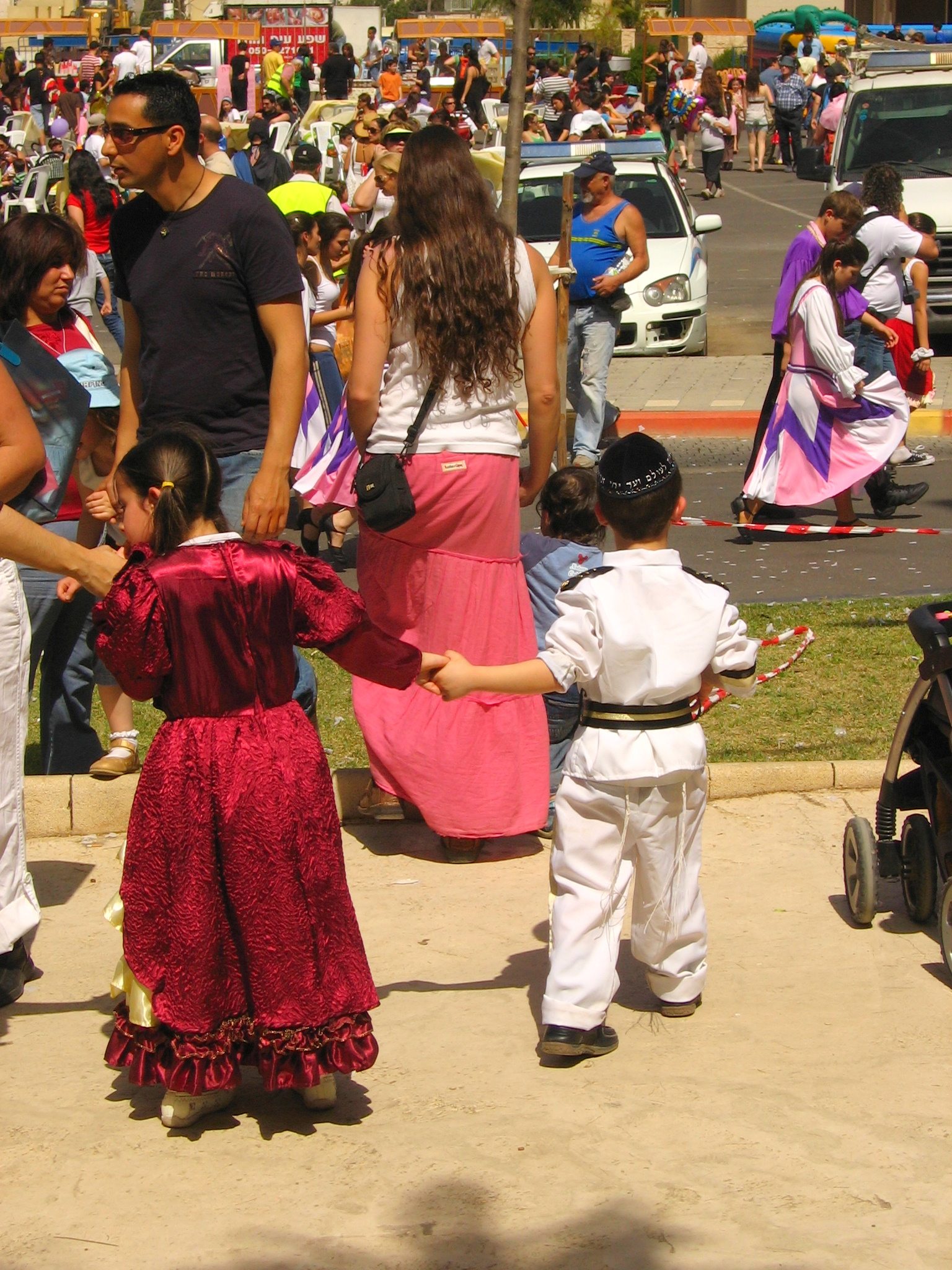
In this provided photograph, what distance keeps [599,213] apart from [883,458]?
3.16 meters

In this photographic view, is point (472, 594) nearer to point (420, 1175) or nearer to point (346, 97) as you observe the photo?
point (420, 1175)

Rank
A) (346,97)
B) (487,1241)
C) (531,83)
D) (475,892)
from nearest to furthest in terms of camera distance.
Answer: (487,1241), (475,892), (346,97), (531,83)

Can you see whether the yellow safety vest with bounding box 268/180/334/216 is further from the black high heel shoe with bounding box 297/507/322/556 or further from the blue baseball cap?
the blue baseball cap

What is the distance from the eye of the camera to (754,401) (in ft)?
41.2

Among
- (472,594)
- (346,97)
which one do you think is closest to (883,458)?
(472,594)

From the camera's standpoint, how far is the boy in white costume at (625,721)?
11.9ft

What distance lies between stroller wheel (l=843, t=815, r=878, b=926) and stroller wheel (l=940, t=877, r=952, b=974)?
27 centimetres

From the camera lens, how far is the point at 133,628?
3250 mm

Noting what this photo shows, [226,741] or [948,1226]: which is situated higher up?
[226,741]

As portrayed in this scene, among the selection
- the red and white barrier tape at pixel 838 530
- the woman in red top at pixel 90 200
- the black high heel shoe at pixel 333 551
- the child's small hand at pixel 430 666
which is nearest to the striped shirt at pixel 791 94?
the woman in red top at pixel 90 200

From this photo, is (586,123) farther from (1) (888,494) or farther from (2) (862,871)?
(2) (862,871)

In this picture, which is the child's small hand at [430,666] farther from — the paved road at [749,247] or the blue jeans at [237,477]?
the paved road at [749,247]

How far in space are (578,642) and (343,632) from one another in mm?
588

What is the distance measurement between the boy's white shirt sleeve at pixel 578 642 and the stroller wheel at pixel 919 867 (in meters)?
1.20
